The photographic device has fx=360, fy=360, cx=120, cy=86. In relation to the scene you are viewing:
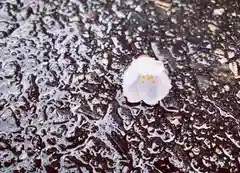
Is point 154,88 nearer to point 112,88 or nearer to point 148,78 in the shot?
point 148,78

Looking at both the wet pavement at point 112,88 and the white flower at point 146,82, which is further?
the white flower at point 146,82

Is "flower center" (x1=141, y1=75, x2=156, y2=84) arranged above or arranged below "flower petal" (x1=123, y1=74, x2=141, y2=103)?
above

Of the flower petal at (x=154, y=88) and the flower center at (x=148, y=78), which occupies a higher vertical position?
the flower center at (x=148, y=78)

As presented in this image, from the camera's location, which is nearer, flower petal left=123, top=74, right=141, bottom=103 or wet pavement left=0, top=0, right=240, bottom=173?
wet pavement left=0, top=0, right=240, bottom=173

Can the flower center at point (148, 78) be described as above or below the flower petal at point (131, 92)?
above

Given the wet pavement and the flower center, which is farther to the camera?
the flower center
